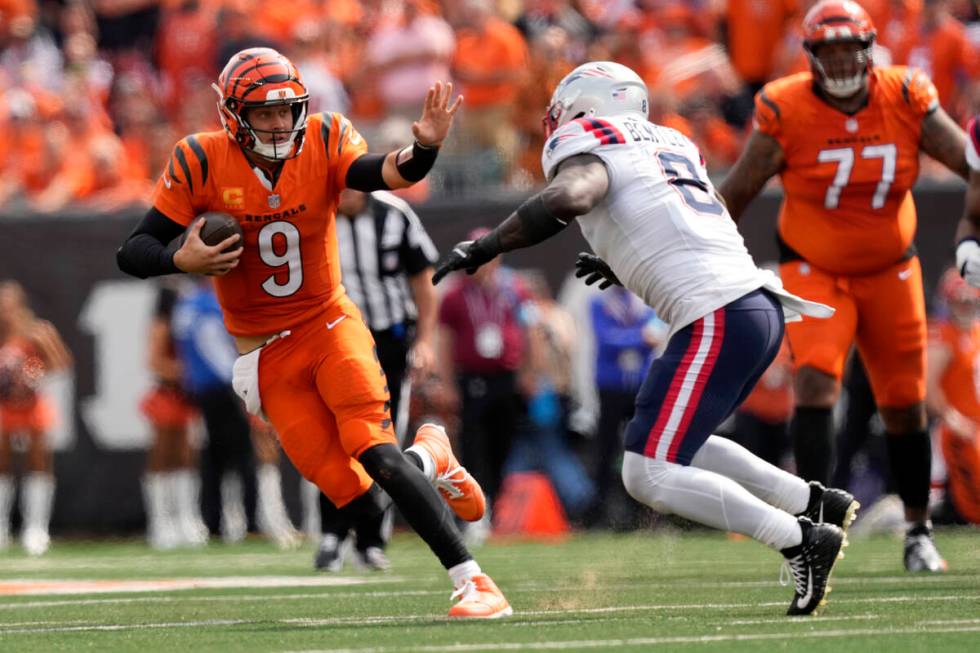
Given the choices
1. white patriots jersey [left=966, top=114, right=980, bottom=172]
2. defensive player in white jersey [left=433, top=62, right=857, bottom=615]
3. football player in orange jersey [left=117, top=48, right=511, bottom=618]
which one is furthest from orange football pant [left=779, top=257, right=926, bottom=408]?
football player in orange jersey [left=117, top=48, right=511, bottom=618]

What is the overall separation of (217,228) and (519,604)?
1.69m

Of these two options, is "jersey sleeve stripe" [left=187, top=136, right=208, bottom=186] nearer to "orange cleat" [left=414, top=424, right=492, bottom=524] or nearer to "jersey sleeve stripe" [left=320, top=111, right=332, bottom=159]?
"jersey sleeve stripe" [left=320, top=111, right=332, bottom=159]

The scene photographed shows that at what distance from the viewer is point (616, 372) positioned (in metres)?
11.4

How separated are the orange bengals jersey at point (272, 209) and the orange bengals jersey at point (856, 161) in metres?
1.97

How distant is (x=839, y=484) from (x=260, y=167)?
5.47m

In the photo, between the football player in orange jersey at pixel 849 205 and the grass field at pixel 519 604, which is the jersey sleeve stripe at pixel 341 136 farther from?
the football player in orange jersey at pixel 849 205

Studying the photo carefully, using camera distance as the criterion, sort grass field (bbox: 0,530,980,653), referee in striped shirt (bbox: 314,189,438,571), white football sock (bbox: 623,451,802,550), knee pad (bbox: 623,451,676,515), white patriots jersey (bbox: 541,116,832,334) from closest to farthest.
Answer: grass field (bbox: 0,530,980,653)
white football sock (bbox: 623,451,802,550)
knee pad (bbox: 623,451,676,515)
white patriots jersey (bbox: 541,116,832,334)
referee in striped shirt (bbox: 314,189,438,571)

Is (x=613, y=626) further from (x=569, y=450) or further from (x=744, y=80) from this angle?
(x=744, y=80)

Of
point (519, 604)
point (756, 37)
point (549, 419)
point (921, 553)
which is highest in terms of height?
point (756, 37)

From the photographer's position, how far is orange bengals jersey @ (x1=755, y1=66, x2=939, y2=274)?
707 centimetres

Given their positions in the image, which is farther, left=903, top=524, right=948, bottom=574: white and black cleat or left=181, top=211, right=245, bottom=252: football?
left=903, top=524, right=948, bottom=574: white and black cleat

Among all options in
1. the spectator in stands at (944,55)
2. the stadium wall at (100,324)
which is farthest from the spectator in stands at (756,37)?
the stadium wall at (100,324)

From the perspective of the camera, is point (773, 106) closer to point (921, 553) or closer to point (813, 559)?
point (921, 553)

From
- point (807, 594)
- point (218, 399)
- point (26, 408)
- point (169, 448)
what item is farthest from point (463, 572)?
point (26, 408)
